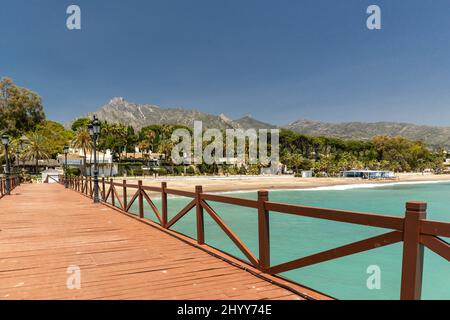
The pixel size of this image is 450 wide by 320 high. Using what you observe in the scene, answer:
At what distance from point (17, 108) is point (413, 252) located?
8825 centimetres

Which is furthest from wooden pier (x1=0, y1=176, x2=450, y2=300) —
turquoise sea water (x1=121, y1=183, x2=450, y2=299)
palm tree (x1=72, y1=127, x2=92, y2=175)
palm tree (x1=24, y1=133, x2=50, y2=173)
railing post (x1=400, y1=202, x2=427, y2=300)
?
palm tree (x1=24, y1=133, x2=50, y2=173)

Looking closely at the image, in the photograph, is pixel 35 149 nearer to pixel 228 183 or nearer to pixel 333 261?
pixel 228 183

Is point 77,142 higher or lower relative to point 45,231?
higher

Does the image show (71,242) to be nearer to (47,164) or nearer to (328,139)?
(47,164)

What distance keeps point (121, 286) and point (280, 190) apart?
44.3m

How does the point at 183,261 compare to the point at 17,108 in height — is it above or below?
below

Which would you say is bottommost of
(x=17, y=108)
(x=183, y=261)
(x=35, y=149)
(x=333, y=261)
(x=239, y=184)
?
(x=239, y=184)

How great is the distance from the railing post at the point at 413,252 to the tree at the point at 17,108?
85589mm

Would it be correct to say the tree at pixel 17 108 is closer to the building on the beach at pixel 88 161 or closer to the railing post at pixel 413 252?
the building on the beach at pixel 88 161

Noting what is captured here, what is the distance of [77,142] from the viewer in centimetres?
6231

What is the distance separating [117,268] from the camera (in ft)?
16.5

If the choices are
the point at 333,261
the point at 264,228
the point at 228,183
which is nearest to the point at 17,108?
the point at 228,183
